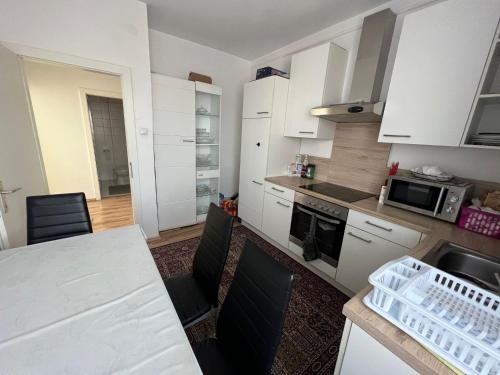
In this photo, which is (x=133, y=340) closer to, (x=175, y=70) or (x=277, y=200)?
(x=277, y=200)

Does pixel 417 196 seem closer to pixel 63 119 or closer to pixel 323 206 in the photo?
pixel 323 206

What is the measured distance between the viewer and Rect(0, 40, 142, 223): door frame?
173 centimetres

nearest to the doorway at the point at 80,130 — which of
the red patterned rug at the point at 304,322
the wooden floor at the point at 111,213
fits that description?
the wooden floor at the point at 111,213

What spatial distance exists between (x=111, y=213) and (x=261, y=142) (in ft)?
9.40

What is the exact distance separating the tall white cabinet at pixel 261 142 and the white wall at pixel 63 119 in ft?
8.85

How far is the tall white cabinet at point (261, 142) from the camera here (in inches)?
99.4

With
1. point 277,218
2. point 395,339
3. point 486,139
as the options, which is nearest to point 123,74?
point 277,218

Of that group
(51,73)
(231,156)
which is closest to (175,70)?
(231,156)

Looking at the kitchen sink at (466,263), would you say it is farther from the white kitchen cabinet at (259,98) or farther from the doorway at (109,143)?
the doorway at (109,143)

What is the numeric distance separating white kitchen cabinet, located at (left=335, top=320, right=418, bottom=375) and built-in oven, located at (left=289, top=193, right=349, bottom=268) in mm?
1264

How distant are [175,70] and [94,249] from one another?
2630 millimetres

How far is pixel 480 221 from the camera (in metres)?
1.34

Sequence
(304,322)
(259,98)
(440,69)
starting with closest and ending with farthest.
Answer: (440,69) → (304,322) → (259,98)

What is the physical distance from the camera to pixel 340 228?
1.86 m
